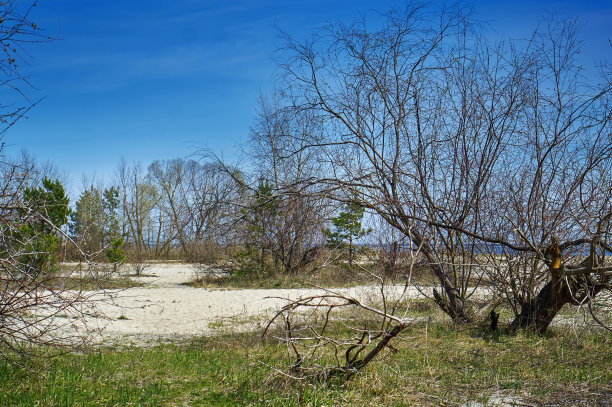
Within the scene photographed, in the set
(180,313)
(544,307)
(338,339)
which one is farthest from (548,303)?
(180,313)

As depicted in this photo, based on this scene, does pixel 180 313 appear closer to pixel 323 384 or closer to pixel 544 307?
pixel 323 384

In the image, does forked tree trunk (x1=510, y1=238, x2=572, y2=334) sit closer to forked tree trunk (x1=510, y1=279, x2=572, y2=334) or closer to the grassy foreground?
forked tree trunk (x1=510, y1=279, x2=572, y2=334)

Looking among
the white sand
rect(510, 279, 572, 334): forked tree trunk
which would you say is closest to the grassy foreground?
rect(510, 279, 572, 334): forked tree trunk

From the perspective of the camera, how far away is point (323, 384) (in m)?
4.42

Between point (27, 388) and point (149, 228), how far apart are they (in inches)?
1476

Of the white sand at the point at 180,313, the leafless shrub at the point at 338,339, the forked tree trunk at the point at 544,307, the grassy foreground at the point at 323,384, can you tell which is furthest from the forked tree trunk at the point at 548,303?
the white sand at the point at 180,313

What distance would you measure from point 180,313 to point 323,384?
299 inches

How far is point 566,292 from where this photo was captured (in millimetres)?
7027

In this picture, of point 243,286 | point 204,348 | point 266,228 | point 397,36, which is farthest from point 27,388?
point 266,228

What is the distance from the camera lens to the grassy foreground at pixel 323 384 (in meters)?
4.36

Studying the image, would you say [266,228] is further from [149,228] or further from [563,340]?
[149,228]

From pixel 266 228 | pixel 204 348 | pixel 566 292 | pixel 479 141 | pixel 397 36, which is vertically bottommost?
pixel 204 348

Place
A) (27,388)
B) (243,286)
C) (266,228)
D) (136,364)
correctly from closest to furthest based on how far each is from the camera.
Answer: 1. (27,388)
2. (136,364)
3. (243,286)
4. (266,228)

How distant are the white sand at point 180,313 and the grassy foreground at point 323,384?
1.04 metres
